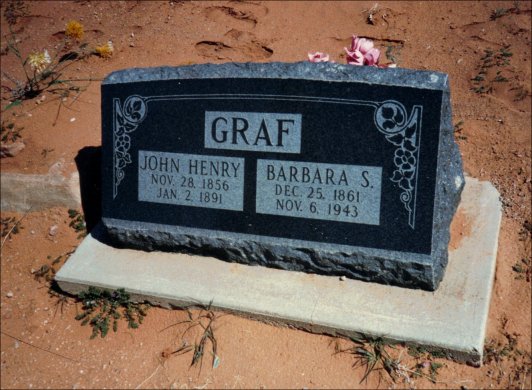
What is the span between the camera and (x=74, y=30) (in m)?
6.30

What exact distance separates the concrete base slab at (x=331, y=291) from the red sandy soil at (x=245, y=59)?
12cm

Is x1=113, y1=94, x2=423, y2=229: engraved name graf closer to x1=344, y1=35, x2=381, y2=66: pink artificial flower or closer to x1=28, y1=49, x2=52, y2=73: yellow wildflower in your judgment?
x1=344, y1=35, x2=381, y2=66: pink artificial flower

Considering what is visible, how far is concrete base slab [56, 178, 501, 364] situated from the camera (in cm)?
322

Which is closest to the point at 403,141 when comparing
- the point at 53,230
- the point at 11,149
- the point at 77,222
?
the point at 77,222

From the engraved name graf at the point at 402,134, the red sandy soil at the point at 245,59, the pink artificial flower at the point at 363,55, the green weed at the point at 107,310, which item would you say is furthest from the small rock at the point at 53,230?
the pink artificial flower at the point at 363,55

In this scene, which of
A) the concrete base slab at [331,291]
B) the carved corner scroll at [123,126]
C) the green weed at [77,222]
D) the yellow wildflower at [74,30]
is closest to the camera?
the concrete base slab at [331,291]

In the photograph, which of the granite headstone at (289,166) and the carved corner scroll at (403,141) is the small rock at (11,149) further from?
the carved corner scroll at (403,141)

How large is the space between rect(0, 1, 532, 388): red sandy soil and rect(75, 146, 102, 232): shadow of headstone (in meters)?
0.09

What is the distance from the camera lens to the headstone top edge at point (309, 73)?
3.28 m

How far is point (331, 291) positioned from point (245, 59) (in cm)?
318

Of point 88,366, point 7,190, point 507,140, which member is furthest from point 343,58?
point 88,366

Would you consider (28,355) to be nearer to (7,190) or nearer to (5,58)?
(7,190)

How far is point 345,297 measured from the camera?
3.46 meters

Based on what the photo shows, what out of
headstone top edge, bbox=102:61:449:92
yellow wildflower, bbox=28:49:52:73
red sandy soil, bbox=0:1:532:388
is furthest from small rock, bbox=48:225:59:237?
yellow wildflower, bbox=28:49:52:73
